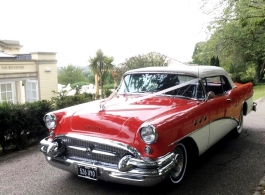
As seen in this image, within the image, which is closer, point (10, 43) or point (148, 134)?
point (148, 134)

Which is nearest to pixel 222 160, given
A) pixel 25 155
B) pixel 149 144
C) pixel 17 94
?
pixel 149 144

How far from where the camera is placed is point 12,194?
3.53 meters

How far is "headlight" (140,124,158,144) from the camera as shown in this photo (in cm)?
309

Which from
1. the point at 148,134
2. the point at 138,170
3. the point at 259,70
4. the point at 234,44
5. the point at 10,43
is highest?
the point at 10,43

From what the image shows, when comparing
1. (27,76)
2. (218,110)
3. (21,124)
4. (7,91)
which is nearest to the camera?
(218,110)

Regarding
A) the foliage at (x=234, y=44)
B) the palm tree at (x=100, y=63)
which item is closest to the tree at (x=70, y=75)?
the palm tree at (x=100, y=63)

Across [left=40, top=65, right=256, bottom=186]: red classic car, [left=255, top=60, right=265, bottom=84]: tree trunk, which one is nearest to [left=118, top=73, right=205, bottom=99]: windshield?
[left=40, top=65, right=256, bottom=186]: red classic car

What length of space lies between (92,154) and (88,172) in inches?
8.5

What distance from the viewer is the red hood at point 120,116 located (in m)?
3.28

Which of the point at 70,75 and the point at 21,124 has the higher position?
the point at 70,75

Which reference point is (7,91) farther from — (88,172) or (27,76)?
(88,172)

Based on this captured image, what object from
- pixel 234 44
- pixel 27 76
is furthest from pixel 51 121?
pixel 234 44

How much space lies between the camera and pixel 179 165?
3693 mm

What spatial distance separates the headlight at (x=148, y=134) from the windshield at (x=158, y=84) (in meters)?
1.42
